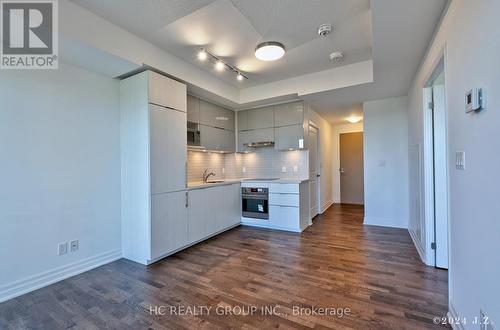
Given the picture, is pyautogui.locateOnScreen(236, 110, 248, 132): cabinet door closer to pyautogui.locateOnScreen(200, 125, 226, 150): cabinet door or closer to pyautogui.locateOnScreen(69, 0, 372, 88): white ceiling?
pyautogui.locateOnScreen(200, 125, 226, 150): cabinet door

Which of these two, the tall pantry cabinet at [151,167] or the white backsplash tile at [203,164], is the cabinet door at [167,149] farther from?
A: the white backsplash tile at [203,164]

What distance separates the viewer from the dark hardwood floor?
1.77m

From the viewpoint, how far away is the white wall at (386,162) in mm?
4164

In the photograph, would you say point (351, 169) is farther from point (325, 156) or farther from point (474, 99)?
point (474, 99)

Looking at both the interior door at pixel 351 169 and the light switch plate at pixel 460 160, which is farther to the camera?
the interior door at pixel 351 169

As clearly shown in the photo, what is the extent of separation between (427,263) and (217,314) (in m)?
2.51

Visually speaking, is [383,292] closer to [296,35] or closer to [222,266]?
[222,266]

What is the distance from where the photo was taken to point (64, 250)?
2539mm

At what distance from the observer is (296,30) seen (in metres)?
2.52

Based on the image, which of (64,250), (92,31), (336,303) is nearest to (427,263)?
(336,303)

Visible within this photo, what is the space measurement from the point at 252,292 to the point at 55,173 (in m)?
2.50

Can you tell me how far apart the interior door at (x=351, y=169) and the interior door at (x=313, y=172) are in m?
1.92

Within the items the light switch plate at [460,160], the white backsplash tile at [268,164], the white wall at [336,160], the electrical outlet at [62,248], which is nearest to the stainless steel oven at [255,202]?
A: the white backsplash tile at [268,164]

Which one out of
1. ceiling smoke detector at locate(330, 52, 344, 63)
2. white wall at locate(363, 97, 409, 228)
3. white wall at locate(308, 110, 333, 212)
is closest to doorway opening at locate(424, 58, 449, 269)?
ceiling smoke detector at locate(330, 52, 344, 63)
